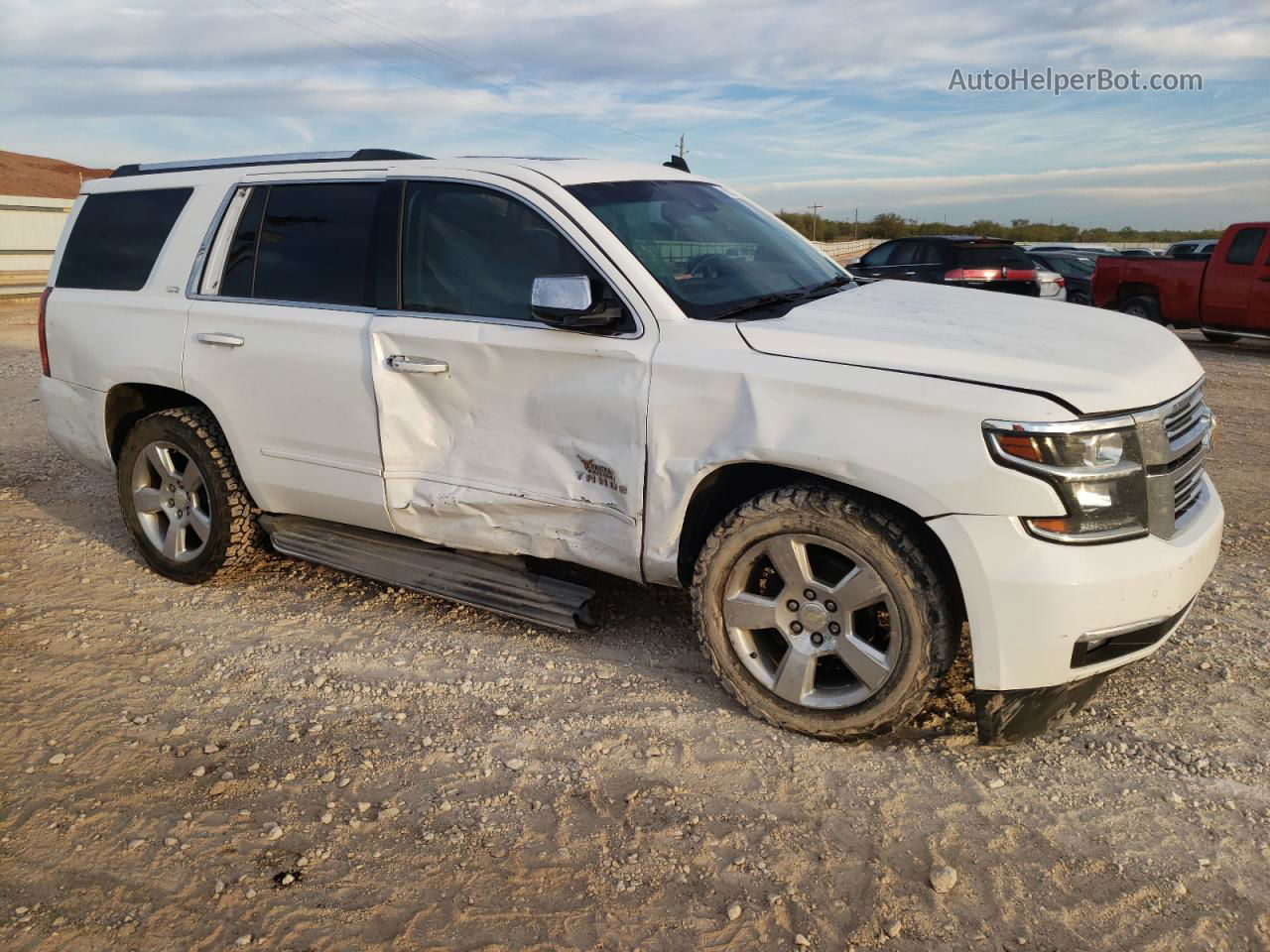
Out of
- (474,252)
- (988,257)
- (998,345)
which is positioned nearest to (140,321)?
(474,252)

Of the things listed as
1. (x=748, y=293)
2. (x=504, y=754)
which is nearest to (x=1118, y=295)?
(x=748, y=293)

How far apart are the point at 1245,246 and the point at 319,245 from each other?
13157 mm

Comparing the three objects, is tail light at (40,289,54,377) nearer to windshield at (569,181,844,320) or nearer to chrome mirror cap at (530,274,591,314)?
windshield at (569,181,844,320)

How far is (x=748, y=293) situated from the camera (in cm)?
386

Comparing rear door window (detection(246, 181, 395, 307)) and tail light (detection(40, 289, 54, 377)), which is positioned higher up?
rear door window (detection(246, 181, 395, 307))

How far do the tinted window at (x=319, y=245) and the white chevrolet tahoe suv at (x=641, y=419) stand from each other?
17mm

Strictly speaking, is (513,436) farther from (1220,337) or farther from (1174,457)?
(1220,337)

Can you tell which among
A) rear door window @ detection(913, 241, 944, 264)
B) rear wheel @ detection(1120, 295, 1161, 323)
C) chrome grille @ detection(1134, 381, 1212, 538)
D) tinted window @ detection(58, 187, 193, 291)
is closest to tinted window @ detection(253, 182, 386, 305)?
tinted window @ detection(58, 187, 193, 291)

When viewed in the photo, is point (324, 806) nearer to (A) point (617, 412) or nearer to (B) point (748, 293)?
(A) point (617, 412)

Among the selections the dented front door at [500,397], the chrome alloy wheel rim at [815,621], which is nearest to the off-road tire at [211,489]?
the dented front door at [500,397]

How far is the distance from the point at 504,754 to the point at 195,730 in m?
1.15

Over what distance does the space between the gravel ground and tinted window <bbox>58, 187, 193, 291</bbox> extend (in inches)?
67.0

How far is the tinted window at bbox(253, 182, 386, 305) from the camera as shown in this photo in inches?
170

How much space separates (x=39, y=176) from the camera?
6625 centimetres
